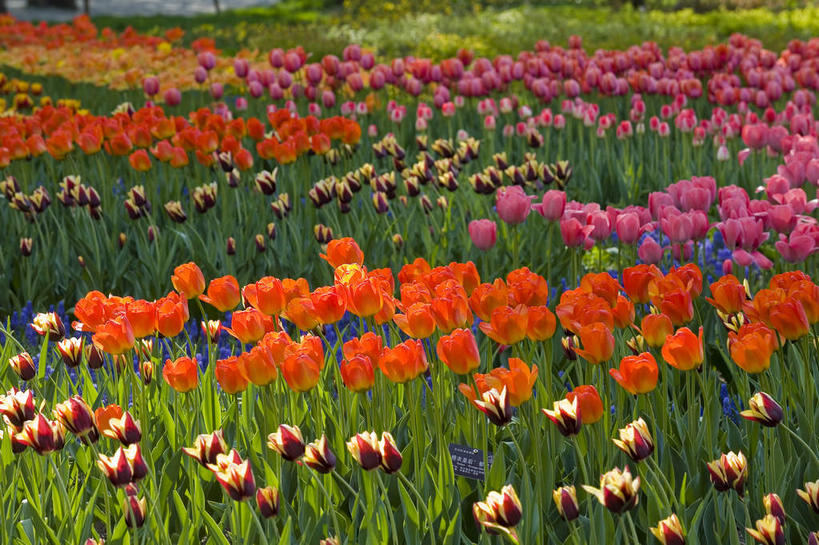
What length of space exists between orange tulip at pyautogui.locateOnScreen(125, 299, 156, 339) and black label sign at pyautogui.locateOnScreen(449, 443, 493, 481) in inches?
35.1

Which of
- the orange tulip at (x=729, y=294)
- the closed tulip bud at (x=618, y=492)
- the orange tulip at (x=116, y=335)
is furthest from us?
the orange tulip at (x=729, y=294)

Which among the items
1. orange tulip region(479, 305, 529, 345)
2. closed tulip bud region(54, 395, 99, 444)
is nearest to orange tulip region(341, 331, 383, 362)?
orange tulip region(479, 305, 529, 345)

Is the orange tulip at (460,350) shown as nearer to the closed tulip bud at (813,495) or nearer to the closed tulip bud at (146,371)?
the closed tulip bud at (813,495)

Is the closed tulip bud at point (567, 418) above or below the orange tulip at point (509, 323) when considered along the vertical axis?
below

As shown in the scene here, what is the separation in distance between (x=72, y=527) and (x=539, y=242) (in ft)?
9.79

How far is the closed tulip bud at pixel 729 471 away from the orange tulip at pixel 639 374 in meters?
0.28

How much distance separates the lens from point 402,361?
7.64ft

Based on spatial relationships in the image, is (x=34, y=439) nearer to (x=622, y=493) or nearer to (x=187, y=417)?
(x=187, y=417)

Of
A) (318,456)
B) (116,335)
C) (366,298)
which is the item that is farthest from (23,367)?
(318,456)

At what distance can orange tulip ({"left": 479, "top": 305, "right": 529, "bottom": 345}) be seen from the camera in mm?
2414

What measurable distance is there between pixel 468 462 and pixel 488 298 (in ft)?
1.63

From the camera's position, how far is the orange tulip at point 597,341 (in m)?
2.33

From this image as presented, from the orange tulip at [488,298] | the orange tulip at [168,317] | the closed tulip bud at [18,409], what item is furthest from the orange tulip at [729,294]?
the closed tulip bud at [18,409]

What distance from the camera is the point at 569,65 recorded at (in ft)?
25.1
